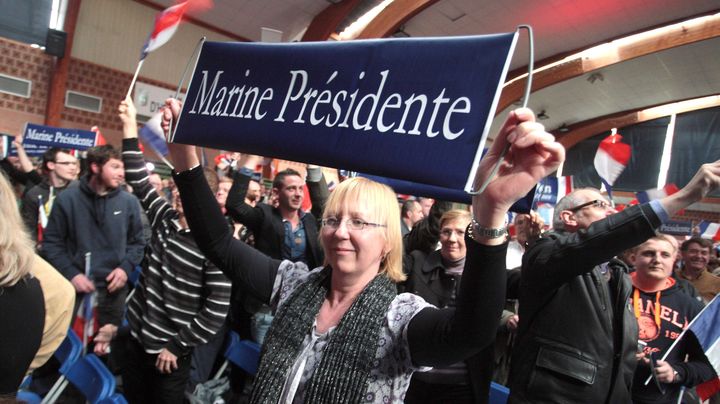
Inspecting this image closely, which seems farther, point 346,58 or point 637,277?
point 637,277

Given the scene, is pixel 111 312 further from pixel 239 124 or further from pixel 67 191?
pixel 239 124

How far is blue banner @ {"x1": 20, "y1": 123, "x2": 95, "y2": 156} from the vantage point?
5746 mm

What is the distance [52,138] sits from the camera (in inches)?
229

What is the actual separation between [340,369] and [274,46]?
87 centimetres

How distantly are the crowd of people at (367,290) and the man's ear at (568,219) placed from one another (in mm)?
15

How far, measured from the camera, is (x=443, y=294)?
2.39m

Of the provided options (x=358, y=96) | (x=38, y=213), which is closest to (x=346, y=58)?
(x=358, y=96)

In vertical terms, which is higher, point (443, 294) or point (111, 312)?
point (443, 294)

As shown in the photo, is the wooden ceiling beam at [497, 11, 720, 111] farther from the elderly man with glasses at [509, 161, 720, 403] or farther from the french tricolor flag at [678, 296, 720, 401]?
the elderly man with glasses at [509, 161, 720, 403]

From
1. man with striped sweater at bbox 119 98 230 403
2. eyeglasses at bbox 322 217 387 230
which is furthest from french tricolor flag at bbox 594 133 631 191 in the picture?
eyeglasses at bbox 322 217 387 230

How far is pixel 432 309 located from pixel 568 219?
119cm

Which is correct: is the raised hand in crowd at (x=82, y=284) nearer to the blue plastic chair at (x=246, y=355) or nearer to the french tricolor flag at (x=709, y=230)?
the blue plastic chair at (x=246, y=355)

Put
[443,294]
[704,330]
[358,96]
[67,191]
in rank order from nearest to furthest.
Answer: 1. [358,96]
2. [704,330]
3. [443,294]
4. [67,191]

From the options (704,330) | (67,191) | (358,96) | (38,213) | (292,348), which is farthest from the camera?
(38,213)
